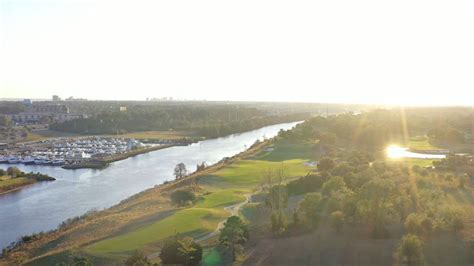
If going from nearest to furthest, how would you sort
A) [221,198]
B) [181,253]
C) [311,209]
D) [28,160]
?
[181,253] → [311,209] → [221,198] → [28,160]

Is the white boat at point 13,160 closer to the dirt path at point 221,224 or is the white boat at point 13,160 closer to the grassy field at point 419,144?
the dirt path at point 221,224

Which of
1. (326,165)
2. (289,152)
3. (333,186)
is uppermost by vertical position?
(333,186)

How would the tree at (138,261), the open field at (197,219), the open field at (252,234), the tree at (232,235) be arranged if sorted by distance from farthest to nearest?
the open field at (197,219)
the tree at (232,235)
the open field at (252,234)
the tree at (138,261)

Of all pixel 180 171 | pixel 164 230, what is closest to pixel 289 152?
pixel 180 171

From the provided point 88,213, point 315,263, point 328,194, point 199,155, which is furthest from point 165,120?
point 315,263

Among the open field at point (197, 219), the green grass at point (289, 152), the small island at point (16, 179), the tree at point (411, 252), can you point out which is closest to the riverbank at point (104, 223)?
the open field at point (197, 219)

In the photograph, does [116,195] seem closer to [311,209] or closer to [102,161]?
[311,209]

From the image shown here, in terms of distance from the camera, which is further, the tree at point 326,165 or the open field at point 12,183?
the open field at point 12,183

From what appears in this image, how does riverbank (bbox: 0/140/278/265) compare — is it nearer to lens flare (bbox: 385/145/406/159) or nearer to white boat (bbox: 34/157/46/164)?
lens flare (bbox: 385/145/406/159)
